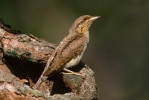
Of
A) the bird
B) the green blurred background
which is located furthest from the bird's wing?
the green blurred background

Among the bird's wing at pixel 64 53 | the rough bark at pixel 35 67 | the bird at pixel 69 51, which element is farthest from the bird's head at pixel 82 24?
the rough bark at pixel 35 67

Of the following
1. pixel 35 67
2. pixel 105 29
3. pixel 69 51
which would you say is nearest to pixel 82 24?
pixel 69 51

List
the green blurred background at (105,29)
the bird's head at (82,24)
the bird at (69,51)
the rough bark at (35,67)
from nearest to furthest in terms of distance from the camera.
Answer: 1. the rough bark at (35,67)
2. the bird at (69,51)
3. the bird's head at (82,24)
4. the green blurred background at (105,29)

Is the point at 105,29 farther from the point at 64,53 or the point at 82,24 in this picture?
the point at 64,53

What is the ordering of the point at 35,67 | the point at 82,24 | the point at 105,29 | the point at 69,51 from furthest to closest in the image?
1. the point at 105,29
2. the point at 82,24
3. the point at 69,51
4. the point at 35,67

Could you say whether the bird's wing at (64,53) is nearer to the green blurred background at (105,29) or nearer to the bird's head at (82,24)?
the bird's head at (82,24)

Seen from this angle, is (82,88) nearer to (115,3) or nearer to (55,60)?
(55,60)
